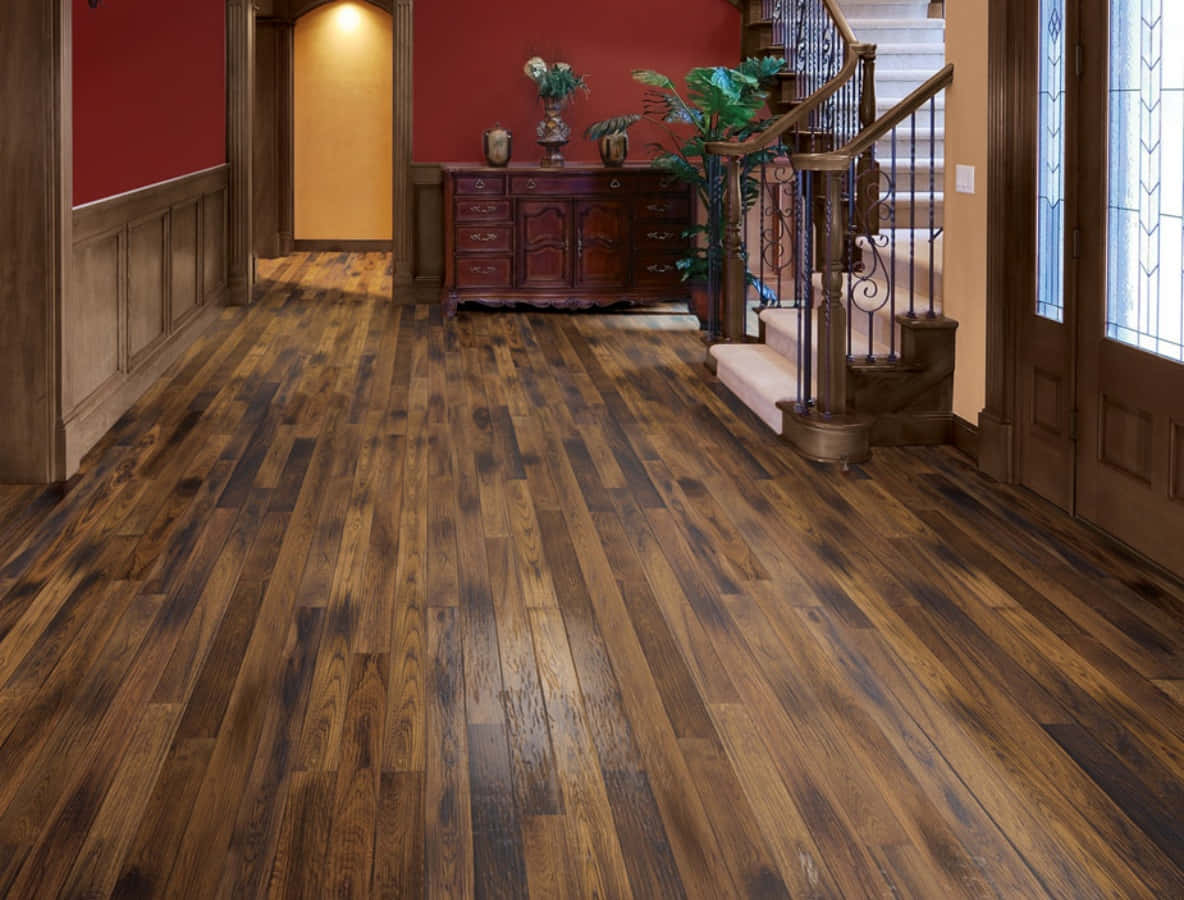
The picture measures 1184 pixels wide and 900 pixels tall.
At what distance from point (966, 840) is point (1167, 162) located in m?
2.45

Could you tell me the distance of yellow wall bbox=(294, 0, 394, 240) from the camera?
14797mm

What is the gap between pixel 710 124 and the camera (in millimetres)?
9195

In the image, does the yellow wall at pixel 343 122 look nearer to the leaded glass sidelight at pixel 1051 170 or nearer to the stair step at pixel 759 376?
the stair step at pixel 759 376

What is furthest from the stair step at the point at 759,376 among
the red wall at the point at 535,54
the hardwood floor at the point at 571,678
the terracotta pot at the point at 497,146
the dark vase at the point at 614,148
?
the red wall at the point at 535,54

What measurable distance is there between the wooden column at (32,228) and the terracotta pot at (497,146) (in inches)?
198

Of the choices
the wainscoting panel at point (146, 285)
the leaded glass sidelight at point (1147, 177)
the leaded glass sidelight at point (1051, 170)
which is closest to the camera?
the leaded glass sidelight at point (1147, 177)

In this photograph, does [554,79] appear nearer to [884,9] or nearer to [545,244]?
[545,244]

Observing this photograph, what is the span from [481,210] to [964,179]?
196 inches

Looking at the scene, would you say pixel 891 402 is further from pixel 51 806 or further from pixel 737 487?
pixel 51 806

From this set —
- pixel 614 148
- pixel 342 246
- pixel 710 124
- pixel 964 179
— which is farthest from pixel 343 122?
pixel 964 179

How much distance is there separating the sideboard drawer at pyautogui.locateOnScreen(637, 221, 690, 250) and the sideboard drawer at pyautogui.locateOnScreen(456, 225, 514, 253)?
932 mm

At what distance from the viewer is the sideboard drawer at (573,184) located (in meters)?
10.2

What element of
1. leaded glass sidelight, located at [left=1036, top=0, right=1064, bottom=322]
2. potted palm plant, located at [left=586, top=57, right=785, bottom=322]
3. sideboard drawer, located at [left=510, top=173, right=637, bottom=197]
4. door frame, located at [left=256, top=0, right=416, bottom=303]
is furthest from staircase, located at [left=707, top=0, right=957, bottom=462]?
door frame, located at [left=256, top=0, right=416, bottom=303]

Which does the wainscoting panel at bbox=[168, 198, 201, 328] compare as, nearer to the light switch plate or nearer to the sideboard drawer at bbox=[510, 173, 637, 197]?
the sideboard drawer at bbox=[510, 173, 637, 197]
